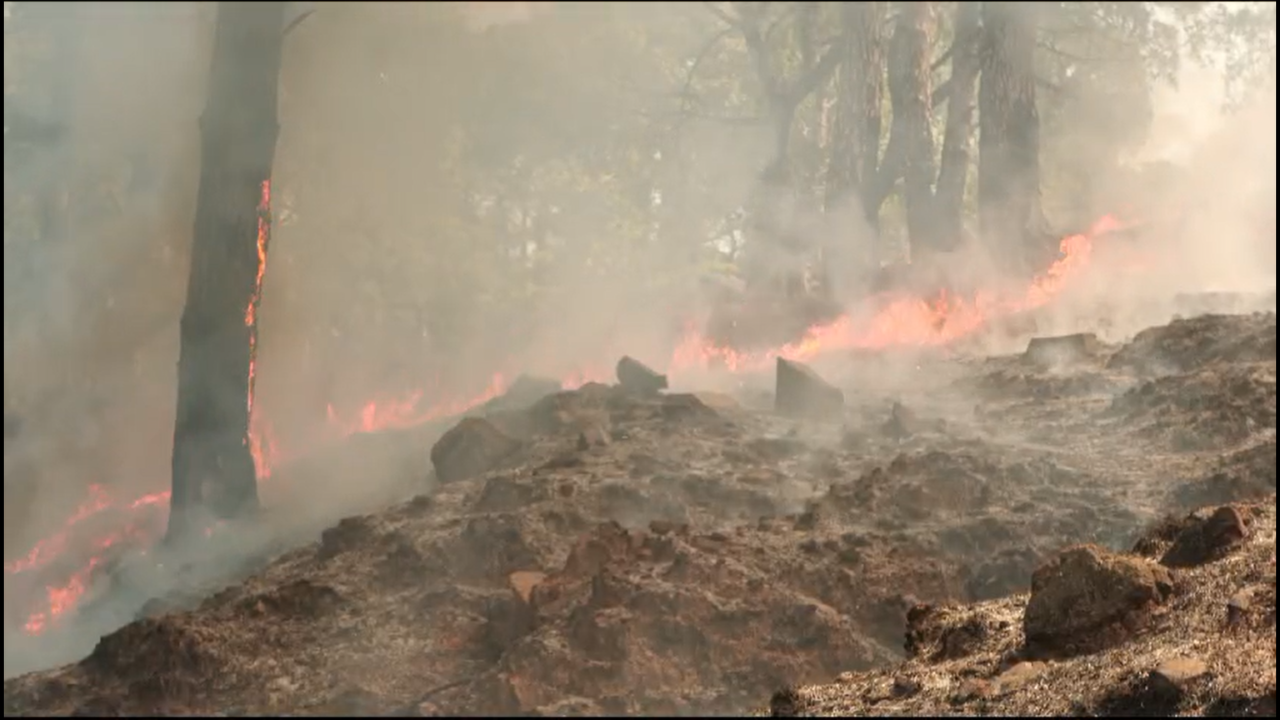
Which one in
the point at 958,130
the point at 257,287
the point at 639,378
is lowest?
the point at 639,378

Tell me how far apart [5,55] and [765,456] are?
1005 centimetres

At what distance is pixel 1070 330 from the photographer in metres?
13.8

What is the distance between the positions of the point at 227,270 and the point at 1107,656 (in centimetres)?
793

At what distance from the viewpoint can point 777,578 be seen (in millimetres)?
5941

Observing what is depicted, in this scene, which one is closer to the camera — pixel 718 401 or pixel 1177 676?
pixel 1177 676

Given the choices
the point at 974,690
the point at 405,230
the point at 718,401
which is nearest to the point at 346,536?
the point at 718,401

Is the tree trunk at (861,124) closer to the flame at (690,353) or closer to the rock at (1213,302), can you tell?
the flame at (690,353)

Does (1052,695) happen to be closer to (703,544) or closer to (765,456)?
(703,544)

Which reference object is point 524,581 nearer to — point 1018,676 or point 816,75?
point 1018,676

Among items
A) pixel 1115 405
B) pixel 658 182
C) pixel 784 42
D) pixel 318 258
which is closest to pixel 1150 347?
pixel 1115 405

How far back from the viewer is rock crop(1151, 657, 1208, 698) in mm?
2703

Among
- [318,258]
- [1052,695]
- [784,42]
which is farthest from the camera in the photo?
[784,42]

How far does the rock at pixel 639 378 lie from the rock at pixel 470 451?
5.08 feet

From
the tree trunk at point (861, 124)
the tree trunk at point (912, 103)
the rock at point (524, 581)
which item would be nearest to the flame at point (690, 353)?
the tree trunk at point (912, 103)
